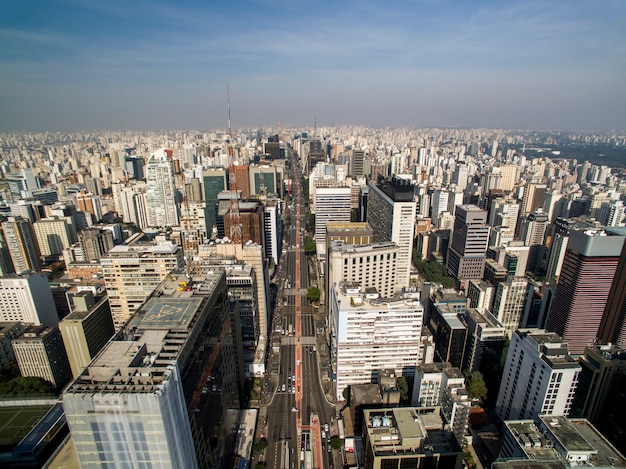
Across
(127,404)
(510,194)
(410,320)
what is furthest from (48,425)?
(510,194)

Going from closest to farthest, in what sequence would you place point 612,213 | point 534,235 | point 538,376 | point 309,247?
point 538,376 → point 612,213 → point 534,235 → point 309,247

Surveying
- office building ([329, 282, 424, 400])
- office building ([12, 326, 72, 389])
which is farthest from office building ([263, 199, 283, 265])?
office building ([12, 326, 72, 389])

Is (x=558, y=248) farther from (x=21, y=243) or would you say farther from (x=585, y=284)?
(x=21, y=243)

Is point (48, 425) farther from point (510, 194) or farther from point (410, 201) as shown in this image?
point (510, 194)

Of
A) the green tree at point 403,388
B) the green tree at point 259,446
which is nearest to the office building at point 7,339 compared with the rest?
the green tree at point 259,446

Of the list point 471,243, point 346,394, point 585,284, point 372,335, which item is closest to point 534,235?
point 471,243

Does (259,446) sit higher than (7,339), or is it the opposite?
(7,339)
